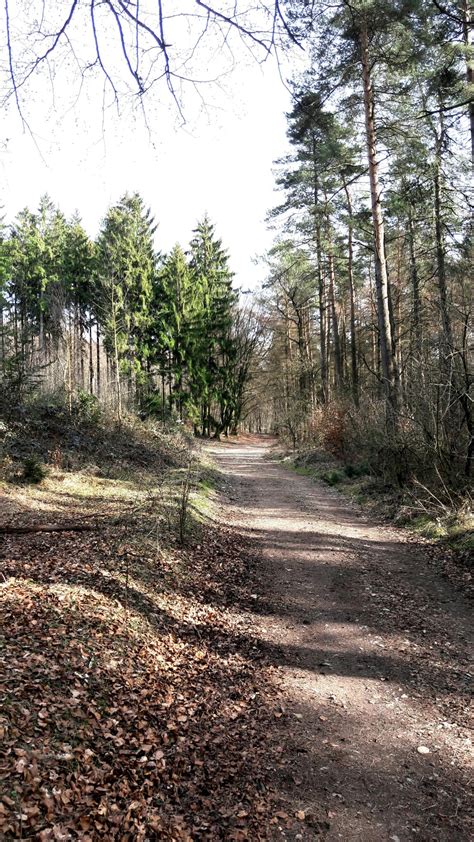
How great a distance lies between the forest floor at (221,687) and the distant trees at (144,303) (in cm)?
1968

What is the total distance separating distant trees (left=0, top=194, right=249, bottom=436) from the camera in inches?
1141

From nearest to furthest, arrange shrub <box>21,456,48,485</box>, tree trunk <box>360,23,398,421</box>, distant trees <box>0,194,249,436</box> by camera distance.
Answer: shrub <box>21,456,48,485</box> → tree trunk <box>360,23,398,421</box> → distant trees <box>0,194,249,436</box>

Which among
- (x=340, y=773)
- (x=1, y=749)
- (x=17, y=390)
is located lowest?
(x=340, y=773)

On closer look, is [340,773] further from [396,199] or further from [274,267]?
[274,267]

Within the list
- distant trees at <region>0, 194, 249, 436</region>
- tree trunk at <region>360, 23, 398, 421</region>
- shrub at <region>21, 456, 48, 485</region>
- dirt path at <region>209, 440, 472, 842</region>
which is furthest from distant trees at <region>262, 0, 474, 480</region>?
distant trees at <region>0, 194, 249, 436</region>

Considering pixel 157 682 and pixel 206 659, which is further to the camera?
pixel 206 659

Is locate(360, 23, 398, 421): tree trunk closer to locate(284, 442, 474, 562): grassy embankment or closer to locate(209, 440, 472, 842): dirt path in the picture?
locate(284, 442, 474, 562): grassy embankment

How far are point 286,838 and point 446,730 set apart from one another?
149cm

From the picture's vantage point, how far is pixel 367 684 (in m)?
4.13

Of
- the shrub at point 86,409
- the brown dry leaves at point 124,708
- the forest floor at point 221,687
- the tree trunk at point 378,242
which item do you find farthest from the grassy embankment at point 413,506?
the shrub at point 86,409

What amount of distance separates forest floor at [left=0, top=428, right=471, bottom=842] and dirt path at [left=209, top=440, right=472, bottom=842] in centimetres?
1

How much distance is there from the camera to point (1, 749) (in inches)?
105

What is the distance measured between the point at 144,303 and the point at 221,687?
28.6 meters

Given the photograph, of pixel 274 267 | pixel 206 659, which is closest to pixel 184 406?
pixel 274 267
